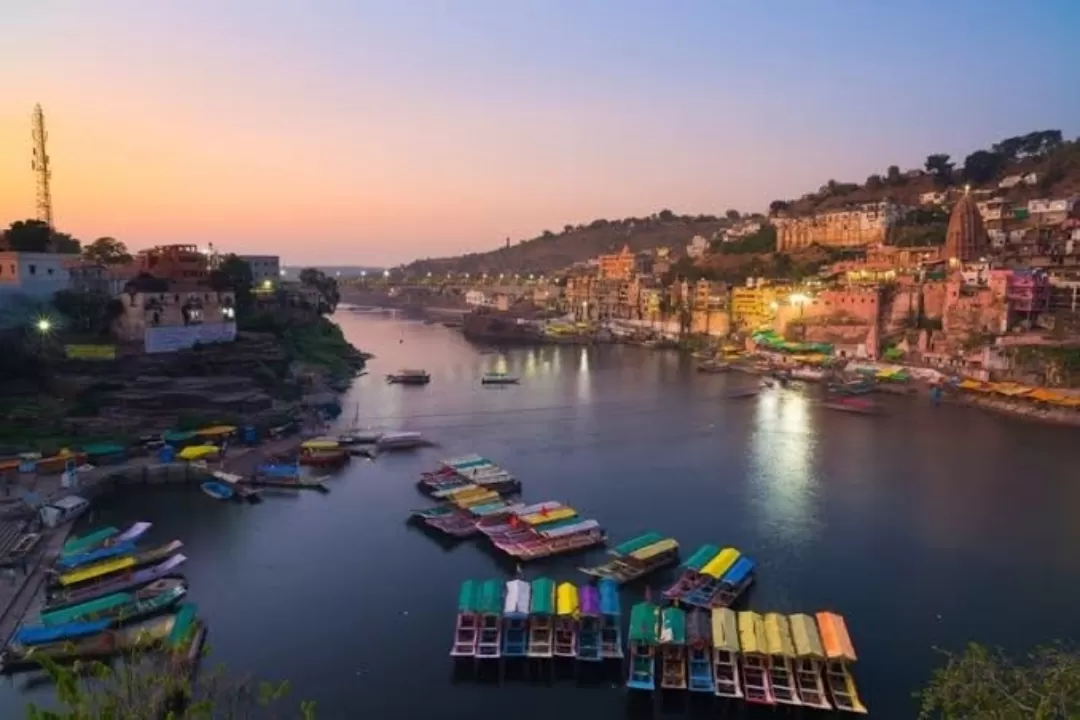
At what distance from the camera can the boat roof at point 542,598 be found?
1066cm

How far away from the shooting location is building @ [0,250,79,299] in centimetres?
2286

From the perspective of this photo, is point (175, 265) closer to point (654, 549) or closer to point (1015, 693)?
point (654, 549)

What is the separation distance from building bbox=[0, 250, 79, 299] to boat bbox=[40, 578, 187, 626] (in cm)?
1548

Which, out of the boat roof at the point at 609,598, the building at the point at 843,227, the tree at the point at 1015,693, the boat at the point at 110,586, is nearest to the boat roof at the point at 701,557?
the boat roof at the point at 609,598

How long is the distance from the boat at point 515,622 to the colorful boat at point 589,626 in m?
0.74

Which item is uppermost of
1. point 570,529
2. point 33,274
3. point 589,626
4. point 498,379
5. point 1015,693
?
point 33,274

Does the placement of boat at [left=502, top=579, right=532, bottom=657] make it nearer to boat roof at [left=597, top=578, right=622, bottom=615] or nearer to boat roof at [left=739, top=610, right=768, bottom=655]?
boat roof at [left=597, top=578, right=622, bottom=615]

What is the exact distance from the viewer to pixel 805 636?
9914mm

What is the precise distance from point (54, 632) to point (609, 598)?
24.8 feet

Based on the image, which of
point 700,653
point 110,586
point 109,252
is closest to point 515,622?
point 700,653

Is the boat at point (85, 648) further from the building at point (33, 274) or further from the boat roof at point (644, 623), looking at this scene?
the building at point (33, 274)

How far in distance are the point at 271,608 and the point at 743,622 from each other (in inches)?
277

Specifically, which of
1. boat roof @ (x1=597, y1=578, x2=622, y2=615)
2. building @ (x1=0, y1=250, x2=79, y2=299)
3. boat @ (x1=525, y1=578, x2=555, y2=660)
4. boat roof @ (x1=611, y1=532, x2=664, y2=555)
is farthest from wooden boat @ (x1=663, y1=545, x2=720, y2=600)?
building @ (x1=0, y1=250, x2=79, y2=299)

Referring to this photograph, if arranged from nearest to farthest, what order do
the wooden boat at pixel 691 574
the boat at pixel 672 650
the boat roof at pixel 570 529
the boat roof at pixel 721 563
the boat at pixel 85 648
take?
1. the boat at pixel 672 650
2. the boat at pixel 85 648
3. the wooden boat at pixel 691 574
4. the boat roof at pixel 721 563
5. the boat roof at pixel 570 529
